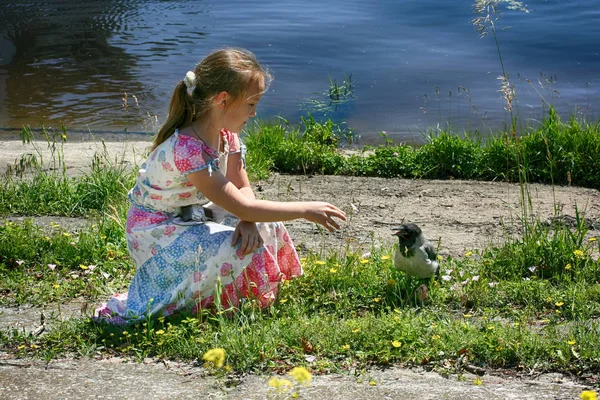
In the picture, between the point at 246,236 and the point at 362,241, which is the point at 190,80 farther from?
the point at 362,241

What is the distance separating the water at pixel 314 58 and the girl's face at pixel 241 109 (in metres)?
4.14

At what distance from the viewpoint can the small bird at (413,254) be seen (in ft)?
13.6

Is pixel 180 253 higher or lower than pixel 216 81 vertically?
lower

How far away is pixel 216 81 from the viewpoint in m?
3.97

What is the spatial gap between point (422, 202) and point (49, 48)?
900 cm

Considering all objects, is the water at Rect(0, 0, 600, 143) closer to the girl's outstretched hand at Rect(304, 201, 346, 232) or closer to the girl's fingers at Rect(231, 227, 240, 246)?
the girl's fingers at Rect(231, 227, 240, 246)

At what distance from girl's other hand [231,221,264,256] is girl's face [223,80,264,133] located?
484mm

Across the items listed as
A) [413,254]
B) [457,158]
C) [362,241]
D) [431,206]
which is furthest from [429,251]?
[457,158]

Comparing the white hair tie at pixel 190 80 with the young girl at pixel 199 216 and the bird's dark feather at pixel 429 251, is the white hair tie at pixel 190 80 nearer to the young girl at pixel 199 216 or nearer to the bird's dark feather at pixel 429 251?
the young girl at pixel 199 216

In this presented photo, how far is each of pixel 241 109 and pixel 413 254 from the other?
1.11 meters

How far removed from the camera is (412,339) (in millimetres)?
3635

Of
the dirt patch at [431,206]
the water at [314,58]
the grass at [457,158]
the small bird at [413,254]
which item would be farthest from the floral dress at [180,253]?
the water at [314,58]

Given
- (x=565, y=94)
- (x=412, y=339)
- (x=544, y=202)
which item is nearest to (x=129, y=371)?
(x=412, y=339)

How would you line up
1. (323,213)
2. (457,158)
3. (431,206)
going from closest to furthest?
(323,213) → (431,206) → (457,158)
